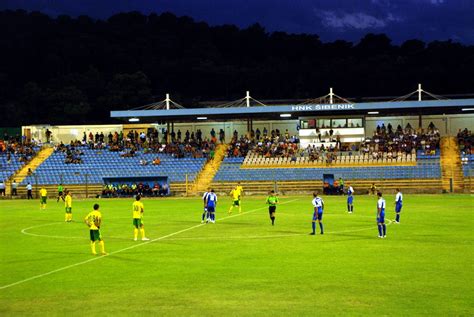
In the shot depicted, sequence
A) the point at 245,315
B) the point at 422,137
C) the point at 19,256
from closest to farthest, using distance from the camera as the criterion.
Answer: the point at 245,315 → the point at 19,256 → the point at 422,137

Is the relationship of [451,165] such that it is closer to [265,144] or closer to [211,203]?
[265,144]

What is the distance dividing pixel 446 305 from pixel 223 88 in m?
136

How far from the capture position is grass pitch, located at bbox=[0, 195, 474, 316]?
59.9 ft

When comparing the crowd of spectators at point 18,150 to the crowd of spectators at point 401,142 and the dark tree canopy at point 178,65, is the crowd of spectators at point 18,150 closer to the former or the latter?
the dark tree canopy at point 178,65

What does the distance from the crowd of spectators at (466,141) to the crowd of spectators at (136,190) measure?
30.5 m

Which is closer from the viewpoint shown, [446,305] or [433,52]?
[446,305]

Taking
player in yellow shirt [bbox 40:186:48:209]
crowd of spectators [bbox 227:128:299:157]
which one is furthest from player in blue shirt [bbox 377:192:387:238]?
crowd of spectators [bbox 227:128:299:157]

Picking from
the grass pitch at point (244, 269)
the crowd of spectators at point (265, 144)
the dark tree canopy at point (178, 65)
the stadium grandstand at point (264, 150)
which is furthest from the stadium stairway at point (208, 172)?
the dark tree canopy at point (178, 65)

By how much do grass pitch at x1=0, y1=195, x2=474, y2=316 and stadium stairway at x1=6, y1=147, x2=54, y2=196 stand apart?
3917 cm

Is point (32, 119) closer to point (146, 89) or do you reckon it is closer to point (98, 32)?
point (146, 89)


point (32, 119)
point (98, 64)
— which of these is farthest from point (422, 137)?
point (98, 64)

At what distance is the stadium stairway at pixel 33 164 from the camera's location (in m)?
80.5

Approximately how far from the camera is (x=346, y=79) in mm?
147125

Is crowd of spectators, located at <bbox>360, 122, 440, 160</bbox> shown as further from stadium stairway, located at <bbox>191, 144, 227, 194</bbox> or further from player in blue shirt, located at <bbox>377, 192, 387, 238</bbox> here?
Result: player in blue shirt, located at <bbox>377, 192, 387, 238</bbox>
